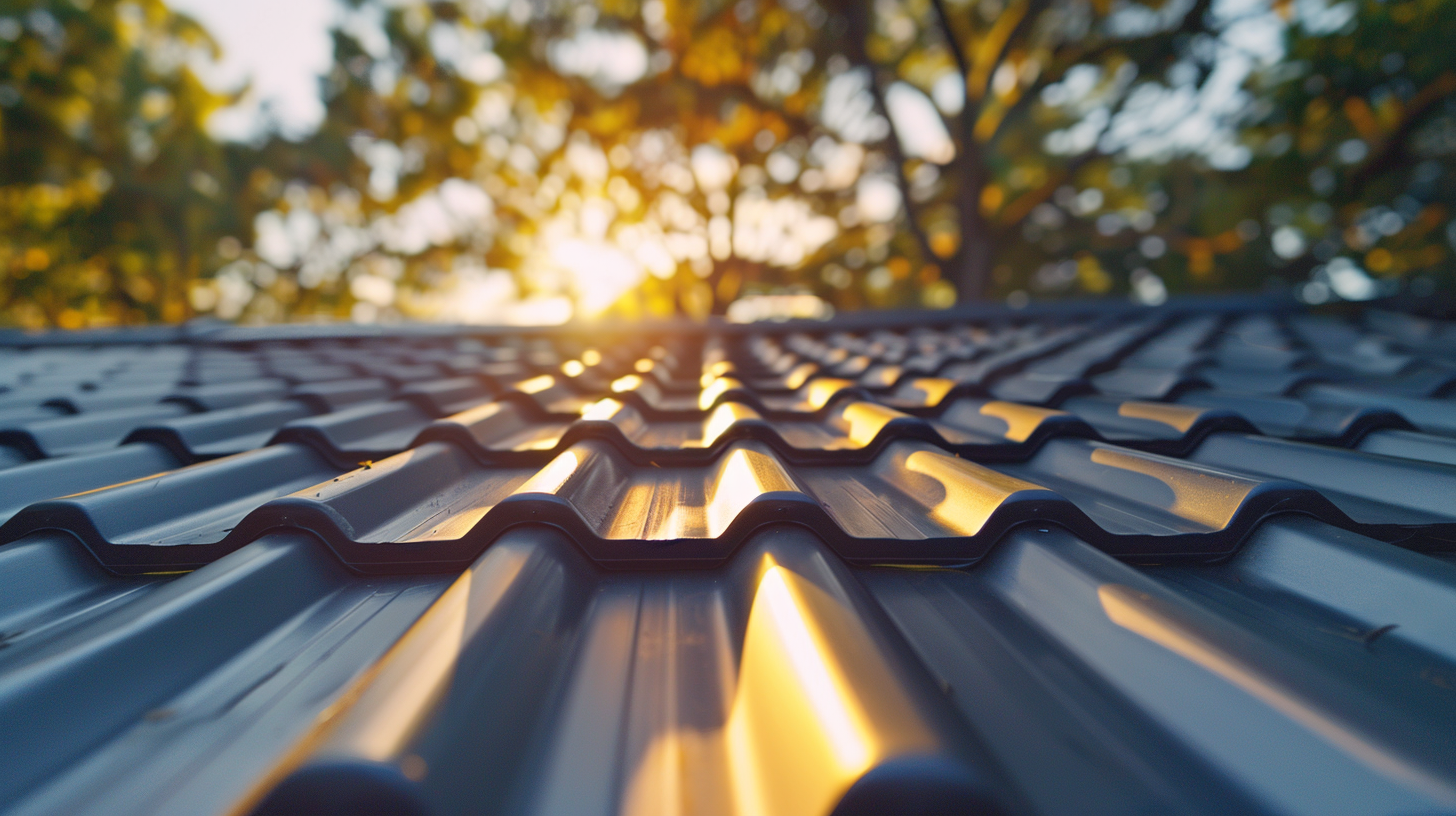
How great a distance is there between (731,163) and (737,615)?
18535 mm

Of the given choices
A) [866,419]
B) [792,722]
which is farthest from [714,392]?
[792,722]

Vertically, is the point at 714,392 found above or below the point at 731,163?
below

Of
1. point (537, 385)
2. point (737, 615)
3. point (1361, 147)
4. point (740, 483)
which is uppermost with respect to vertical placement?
point (1361, 147)

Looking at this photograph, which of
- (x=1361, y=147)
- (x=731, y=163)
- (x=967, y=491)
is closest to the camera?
(x=967, y=491)

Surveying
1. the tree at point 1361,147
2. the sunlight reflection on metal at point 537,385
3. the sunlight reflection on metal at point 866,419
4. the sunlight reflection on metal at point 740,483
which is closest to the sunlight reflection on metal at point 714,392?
the sunlight reflection on metal at point 866,419

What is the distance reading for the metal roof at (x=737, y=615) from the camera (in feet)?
1.79

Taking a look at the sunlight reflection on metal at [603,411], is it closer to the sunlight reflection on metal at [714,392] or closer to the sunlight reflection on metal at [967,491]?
the sunlight reflection on metal at [714,392]

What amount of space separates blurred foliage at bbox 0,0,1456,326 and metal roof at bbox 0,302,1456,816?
636cm

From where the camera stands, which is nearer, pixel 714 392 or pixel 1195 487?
pixel 1195 487

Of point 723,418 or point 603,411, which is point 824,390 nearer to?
point 723,418

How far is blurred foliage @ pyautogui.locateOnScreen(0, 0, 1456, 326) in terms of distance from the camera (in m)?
11.1

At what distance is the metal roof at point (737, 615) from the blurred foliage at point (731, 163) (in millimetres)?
6360

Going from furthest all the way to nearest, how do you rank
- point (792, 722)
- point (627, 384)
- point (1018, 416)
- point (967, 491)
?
point (627, 384), point (1018, 416), point (967, 491), point (792, 722)

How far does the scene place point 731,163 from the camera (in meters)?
17.8
